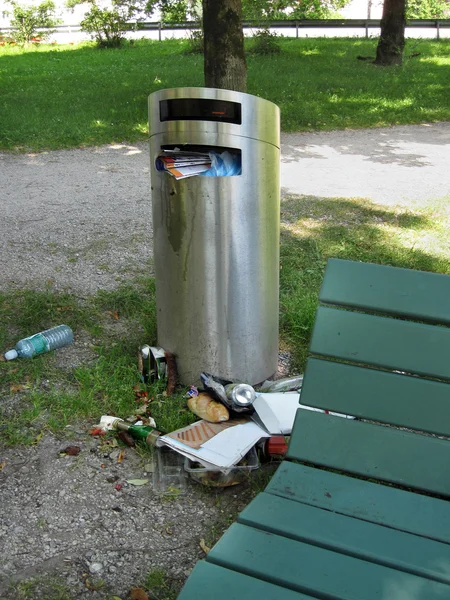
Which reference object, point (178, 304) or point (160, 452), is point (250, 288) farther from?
point (160, 452)

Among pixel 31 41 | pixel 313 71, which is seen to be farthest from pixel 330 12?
pixel 313 71

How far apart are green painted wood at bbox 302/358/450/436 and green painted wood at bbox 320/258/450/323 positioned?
207mm

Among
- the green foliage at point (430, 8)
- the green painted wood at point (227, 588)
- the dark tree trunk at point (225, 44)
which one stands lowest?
the green painted wood at point (227, 588)

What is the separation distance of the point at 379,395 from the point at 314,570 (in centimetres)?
69

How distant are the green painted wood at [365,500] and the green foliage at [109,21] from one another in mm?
20072

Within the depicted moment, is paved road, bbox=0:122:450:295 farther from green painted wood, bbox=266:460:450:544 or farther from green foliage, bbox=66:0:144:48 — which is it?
green foliage, bbox=66:0:144:48

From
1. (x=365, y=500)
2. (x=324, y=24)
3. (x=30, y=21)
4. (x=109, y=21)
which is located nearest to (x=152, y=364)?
(x=365, y=500)

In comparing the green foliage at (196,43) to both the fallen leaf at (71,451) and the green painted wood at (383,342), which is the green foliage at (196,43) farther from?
the green painted wood at (383,342)

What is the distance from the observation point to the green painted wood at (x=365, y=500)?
186 centimetres

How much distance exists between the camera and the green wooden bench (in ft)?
5.45

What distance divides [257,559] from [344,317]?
85 centimetres

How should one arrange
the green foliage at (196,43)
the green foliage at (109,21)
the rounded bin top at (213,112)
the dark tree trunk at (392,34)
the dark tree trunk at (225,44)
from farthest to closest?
the green foliage at (109,21)
the green foliage at (196,43)
the dark tree trunk at (392,34)
the dark tree trunk at (225,44)
the rounded bin top at (213,112)

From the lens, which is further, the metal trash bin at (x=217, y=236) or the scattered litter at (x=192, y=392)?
the scattered litter at (x=192, y=392)

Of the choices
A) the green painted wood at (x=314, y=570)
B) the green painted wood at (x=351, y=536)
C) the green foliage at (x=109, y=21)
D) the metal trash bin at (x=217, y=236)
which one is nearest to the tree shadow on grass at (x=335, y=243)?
the metal trash bin at (x=217, y=236)
